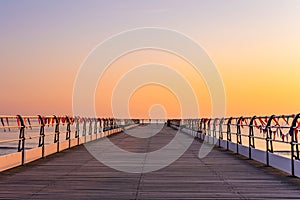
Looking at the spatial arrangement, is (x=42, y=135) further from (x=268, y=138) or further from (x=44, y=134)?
(x=268, y=138)

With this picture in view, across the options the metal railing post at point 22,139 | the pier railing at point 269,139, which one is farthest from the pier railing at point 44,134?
the pier railing at point 269,139

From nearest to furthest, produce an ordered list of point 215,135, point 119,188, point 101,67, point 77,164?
1. point 119,188
2. point 77,164
3. point 215,135
4. point 101,67

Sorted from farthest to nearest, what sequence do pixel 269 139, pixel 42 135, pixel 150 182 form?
1. pixel 42 135
2. pixel 269 139
3. pixel 150 182

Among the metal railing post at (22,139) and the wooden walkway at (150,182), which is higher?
the metal railing post at (22,139)

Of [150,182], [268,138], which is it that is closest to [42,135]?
[150,182]

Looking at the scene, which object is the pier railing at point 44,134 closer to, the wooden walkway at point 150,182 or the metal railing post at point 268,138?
the wooden walkway at point 150,182

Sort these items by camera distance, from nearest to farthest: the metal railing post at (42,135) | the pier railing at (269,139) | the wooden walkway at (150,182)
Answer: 1. the wooden walkway at (150,182)
2. the pier railing at (269,139)
3. the metal railing post at (42,135)

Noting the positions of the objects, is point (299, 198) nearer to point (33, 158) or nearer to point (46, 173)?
point (46, 173)

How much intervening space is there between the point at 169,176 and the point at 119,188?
Answer: 6.36ft

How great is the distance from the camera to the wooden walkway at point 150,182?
23.7 feet

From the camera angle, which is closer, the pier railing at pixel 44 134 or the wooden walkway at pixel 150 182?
the wooden walkway at pixel 150 182

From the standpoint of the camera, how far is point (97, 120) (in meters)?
28.3

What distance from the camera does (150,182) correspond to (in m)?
8.66

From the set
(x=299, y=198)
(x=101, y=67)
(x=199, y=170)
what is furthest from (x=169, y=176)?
(x=101, y=67)
